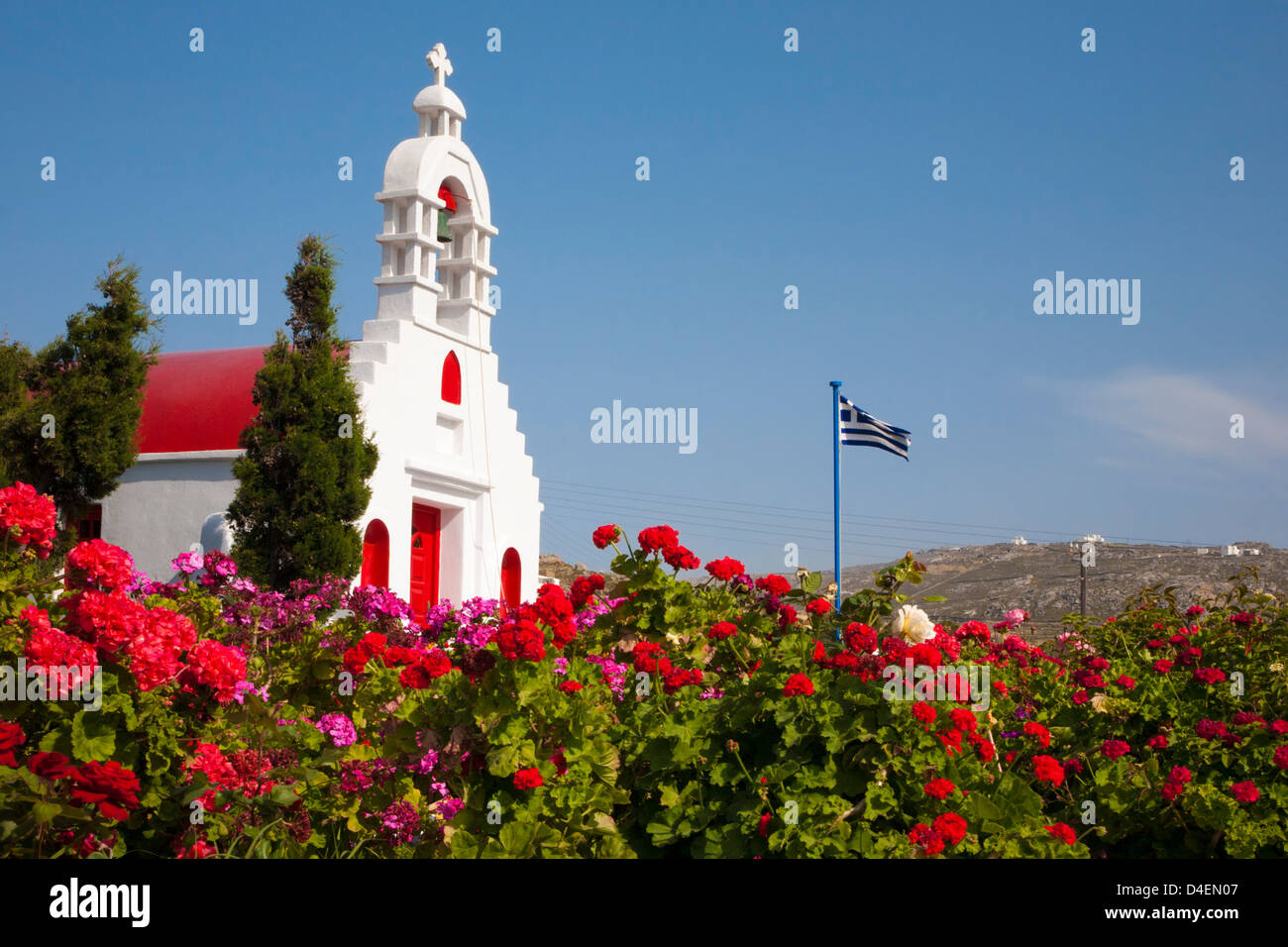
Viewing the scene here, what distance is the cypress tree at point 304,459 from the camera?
15.3 meters

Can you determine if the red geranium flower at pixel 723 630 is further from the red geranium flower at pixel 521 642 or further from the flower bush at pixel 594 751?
the red geranium flower at pixel 521 642

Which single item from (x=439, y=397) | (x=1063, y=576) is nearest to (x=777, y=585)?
(x=439, y=397)

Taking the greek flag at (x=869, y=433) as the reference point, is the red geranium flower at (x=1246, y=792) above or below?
below

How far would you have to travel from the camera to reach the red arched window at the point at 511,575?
67.9 feet

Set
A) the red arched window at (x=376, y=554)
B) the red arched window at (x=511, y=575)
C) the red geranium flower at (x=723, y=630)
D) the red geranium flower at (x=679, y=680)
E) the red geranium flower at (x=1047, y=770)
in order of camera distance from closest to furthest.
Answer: the red geranium flower at (x=1047, y=770) → the red geranium flower at (x=679, y=680) → the red geranium flower at (x=723, y=630) → the red arched window at (x=376, y=554) → the red arched window at (x=511, y=575)

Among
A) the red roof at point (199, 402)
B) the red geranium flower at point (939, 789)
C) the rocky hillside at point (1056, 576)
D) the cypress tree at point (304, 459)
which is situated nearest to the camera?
the red geranium flower at point (939, 789)

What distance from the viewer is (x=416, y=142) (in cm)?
1875

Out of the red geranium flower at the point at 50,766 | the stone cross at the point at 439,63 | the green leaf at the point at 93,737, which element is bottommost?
the red geranium flower at the point at 50,766

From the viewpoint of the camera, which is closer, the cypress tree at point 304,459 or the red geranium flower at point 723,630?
the red geranium flower at point 723,630

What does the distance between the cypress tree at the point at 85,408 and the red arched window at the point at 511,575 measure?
643 centimetres

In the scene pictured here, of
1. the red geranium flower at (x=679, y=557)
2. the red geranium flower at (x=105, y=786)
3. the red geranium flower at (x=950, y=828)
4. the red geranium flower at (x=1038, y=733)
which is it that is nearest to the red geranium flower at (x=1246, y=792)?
the red geranium flower at (x=1038, y=733)

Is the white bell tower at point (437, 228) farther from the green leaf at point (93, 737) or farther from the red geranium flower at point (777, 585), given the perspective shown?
the green leaf at point (93, 737)
